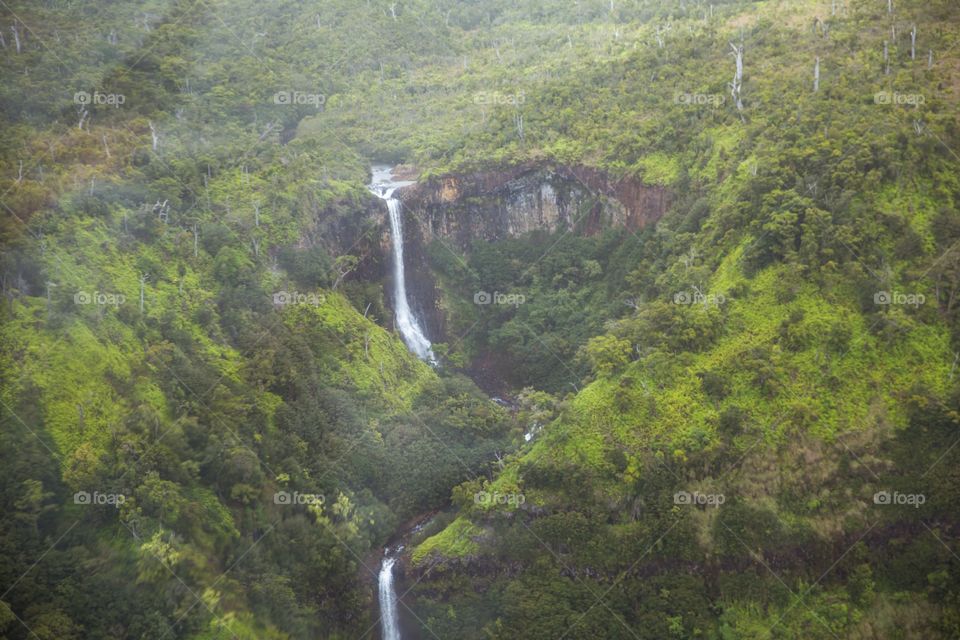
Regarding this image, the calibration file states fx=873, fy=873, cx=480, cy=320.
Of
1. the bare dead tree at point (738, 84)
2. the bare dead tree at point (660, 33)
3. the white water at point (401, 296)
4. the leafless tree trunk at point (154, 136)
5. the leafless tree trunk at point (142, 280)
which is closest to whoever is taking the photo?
the leafless tree trunk at point (142, 280)

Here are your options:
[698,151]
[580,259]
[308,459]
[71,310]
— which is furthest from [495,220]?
[71,310]

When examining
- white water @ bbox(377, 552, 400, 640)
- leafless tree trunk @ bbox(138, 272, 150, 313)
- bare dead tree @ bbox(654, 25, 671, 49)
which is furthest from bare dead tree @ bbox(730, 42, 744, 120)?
leafless tree trunk @ bbox(138, 272, 150, 313)

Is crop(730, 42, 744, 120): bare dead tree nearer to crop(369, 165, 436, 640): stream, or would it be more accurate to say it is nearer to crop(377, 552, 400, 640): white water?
crop(369, 165, 436, 640): stream

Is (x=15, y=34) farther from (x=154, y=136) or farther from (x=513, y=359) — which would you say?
(x=513, y=359)

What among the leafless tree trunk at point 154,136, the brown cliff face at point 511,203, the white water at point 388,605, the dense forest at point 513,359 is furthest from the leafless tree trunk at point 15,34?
the white water at point 388,605

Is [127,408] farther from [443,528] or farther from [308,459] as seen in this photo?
[443,528]

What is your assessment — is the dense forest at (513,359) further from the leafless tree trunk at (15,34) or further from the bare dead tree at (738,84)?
the leafless tree trunk at (15,34)
